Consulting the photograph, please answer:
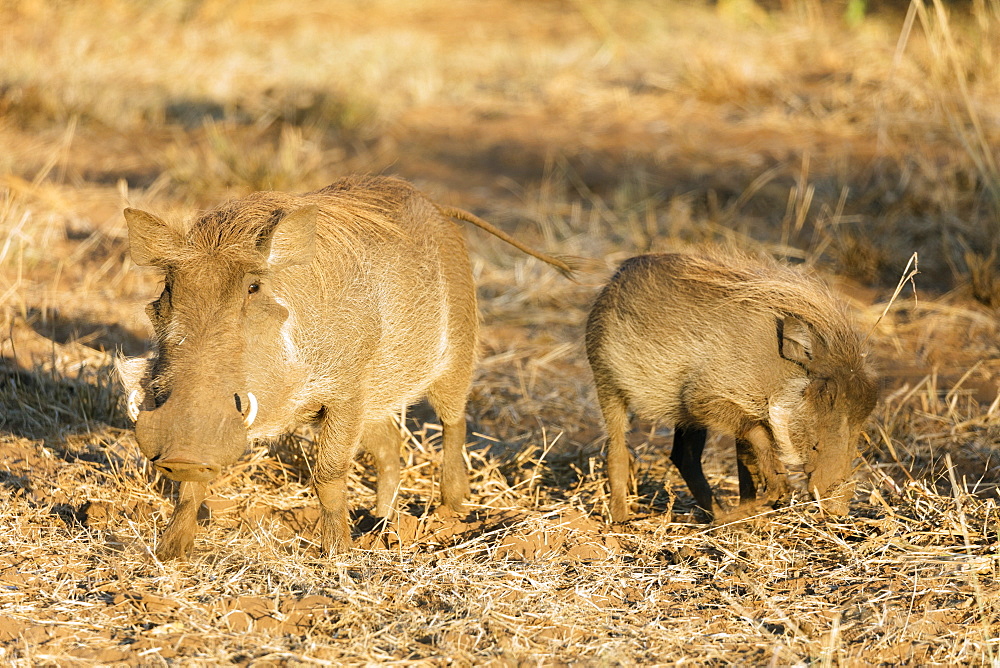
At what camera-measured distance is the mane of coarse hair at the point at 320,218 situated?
114 inches

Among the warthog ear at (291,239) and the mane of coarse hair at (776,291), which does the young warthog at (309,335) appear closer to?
the warthog ear at (291,239)

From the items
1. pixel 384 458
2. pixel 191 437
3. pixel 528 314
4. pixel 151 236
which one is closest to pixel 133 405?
pixel 191 437

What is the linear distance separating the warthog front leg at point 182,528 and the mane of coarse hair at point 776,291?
1636 mm

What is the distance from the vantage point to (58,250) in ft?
18.7

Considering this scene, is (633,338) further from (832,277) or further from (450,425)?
(832,277)

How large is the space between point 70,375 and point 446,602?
2.02 meters

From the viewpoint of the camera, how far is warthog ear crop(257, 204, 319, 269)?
292 cm

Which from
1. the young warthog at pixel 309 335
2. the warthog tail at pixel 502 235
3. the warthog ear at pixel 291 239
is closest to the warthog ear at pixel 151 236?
the young warthog at pixel 309 335

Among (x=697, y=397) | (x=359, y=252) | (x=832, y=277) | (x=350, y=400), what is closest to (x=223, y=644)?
(x=350, y=400)

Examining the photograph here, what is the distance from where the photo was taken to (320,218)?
10.8ft

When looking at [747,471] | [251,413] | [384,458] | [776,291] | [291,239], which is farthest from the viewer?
[384,458]

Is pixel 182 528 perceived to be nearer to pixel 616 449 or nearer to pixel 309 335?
pixel 309 335

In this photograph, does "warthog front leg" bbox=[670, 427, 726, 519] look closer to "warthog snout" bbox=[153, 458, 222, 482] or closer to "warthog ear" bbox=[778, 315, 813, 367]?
"warthog ear" bbox=[778, 315, 813, 367]

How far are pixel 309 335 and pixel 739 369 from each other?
1321 mm
